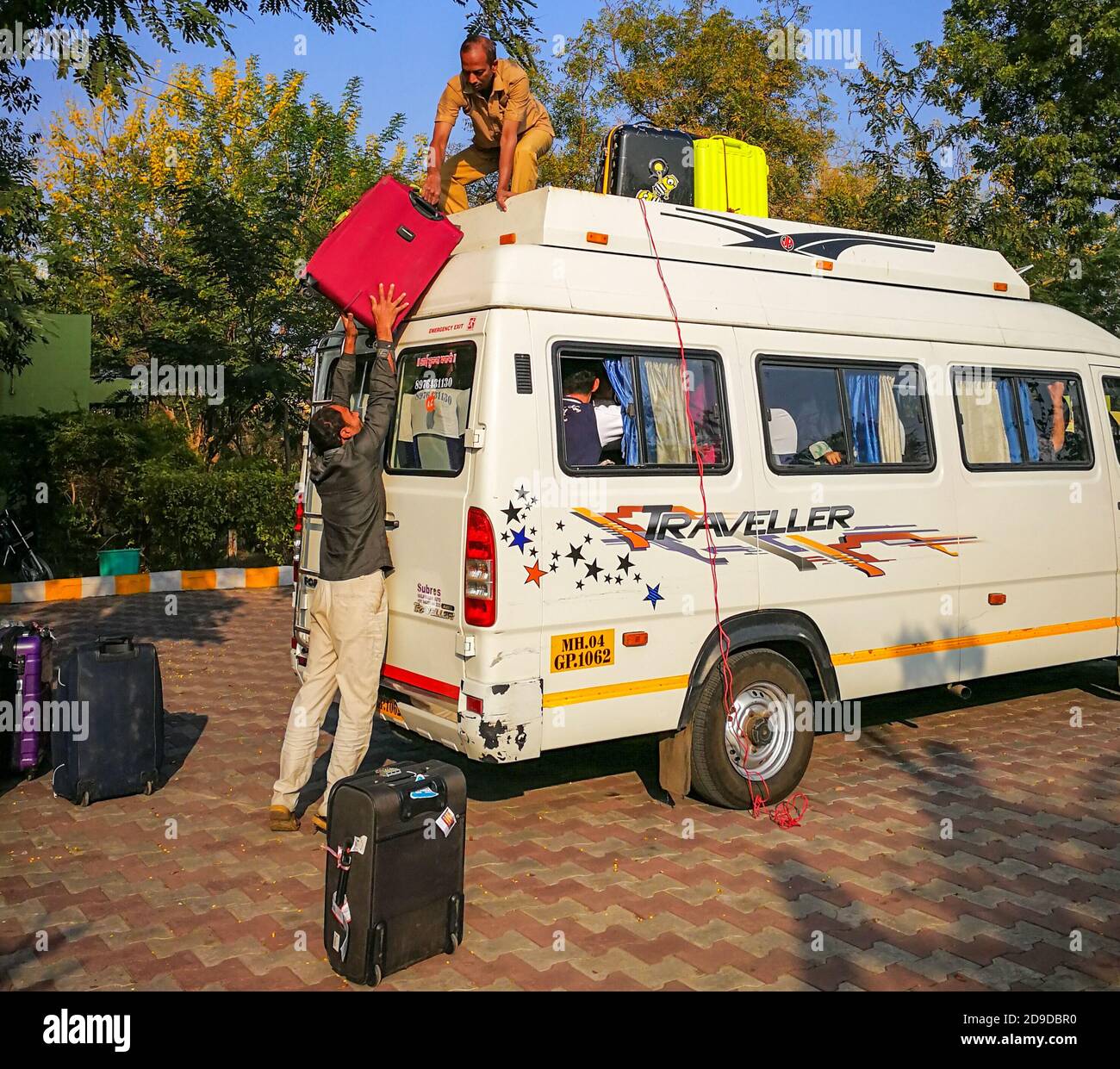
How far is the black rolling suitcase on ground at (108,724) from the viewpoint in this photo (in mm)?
6086

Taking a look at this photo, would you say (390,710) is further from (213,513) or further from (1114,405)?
(213,513)

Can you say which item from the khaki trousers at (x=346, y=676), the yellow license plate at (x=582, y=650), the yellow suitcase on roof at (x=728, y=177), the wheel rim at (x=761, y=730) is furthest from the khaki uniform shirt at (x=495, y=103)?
the wheel rim at (x=761, y=730)

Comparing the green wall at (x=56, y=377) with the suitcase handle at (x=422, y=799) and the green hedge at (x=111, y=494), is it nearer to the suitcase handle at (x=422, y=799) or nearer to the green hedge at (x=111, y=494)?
the green hedge at (x=111, y=494)

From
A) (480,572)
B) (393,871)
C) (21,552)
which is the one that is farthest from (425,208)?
(21,552)

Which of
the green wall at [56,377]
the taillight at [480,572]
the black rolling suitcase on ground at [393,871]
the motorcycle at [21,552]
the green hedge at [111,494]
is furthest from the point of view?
the green wall at [56,377]

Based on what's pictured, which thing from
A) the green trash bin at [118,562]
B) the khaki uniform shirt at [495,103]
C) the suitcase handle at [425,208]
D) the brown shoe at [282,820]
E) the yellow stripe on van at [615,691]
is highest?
the khaki uniform shirt at [495,103]

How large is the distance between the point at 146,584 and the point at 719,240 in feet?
32.1

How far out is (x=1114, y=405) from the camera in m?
8.27

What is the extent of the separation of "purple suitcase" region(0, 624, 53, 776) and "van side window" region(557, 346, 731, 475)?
361cm

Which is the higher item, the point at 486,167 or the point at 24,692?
the point at 486,167

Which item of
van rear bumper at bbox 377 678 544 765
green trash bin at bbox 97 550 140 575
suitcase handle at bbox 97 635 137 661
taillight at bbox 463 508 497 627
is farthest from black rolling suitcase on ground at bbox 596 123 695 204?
green trash bin at bbox 97 550 140 575

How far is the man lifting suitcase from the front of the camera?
6.53 m

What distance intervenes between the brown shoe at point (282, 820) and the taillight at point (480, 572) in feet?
5.13
